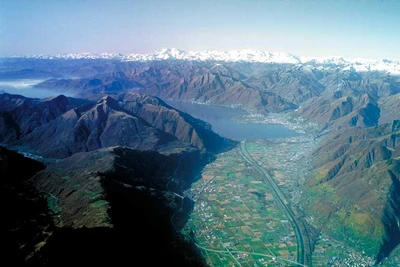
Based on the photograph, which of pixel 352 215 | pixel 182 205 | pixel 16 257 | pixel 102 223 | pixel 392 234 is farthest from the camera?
pixel 182 205

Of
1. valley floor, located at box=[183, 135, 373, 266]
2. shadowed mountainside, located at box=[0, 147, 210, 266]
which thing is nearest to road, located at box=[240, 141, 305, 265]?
valley floor, located at box=[183, 135, 373, 266]

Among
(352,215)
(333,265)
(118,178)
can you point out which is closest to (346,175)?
(352,215)

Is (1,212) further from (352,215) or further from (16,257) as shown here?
(352,215)

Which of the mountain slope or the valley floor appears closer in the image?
the valley floor

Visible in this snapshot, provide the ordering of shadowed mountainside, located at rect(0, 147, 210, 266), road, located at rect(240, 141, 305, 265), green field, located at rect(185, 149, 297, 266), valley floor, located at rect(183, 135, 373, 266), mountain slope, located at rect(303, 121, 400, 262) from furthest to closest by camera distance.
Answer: mountain slope, located at rect(303, 121, 400, 262)
road, located at rect(240, 141, 305, 265)
green field, located at rect(185, 149, 297, 266)
valley floor, located at rect(183, 135, 373, 266)
shadowed mountainside, located at rect(0, 147, 210, 266)

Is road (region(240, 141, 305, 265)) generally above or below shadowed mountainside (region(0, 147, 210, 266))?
below

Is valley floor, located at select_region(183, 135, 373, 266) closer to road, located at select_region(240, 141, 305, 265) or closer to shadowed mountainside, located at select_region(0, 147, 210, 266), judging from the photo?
road, located at select_region(240, 141, 305, 265)

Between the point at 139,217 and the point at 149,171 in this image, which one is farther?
the point at 149,171

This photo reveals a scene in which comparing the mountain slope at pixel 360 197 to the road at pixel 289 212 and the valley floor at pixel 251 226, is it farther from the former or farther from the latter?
the road at pixel 289 212

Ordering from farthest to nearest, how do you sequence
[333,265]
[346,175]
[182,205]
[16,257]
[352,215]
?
[346,175] → [182,205] → [352,215] → [333,265] → [16,257]

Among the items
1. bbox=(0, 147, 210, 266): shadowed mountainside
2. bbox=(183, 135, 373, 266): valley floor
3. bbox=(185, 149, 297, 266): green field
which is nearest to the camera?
bbox=(0, 147, 210, 266): shadowed mountainside

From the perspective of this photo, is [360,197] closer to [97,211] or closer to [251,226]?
[251,226]
